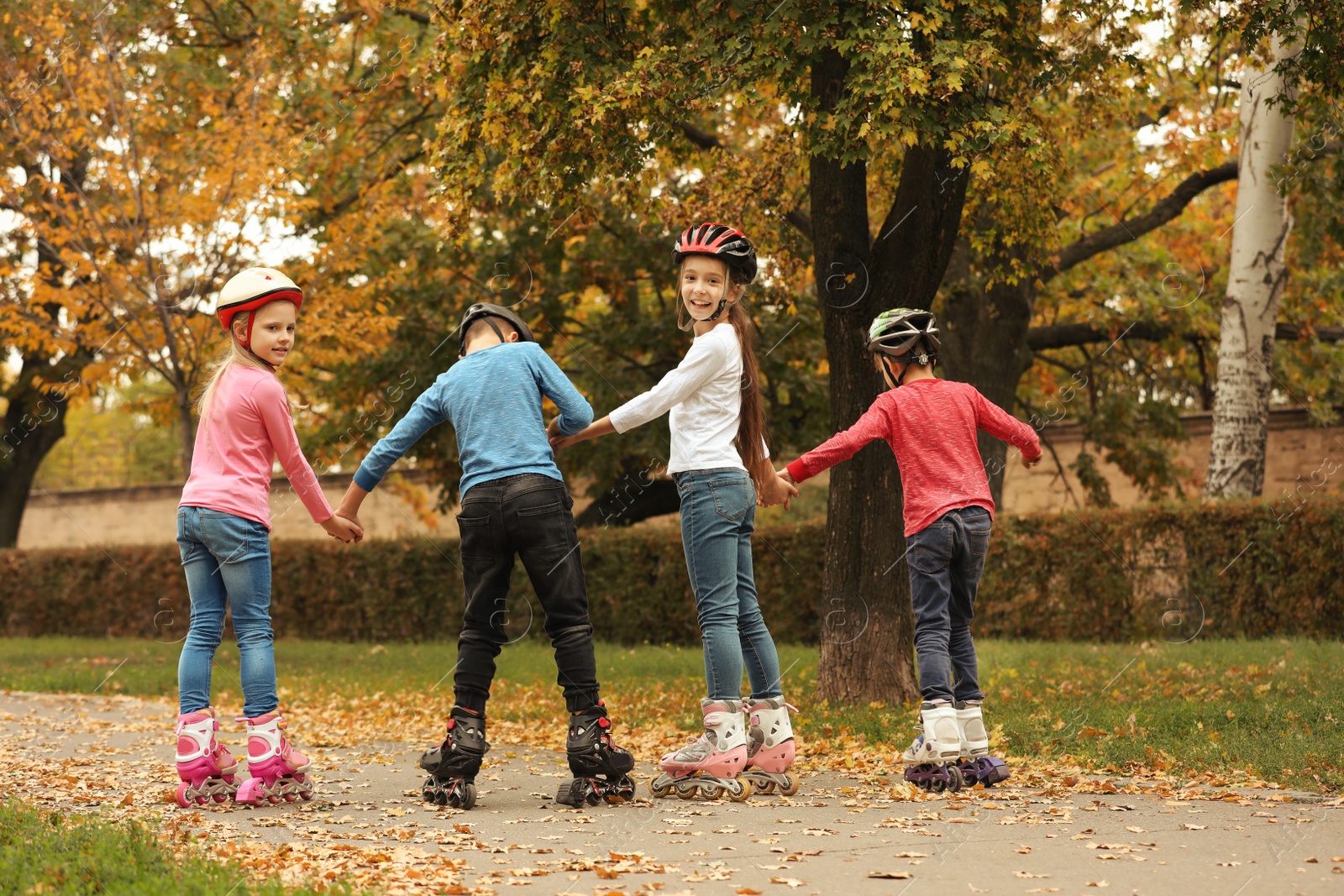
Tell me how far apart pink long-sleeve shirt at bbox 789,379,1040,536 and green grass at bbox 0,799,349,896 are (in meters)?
2.65

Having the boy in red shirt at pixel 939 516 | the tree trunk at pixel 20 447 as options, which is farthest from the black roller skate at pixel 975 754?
the tree trunk at pixel 20 447

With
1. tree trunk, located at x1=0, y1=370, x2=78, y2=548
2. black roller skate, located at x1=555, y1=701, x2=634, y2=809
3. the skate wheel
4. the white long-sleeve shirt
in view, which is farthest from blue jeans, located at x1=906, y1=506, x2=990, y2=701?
tree trunk, located at x1=0, y1=370, x2=78, y2=548

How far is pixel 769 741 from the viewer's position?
4984 millimetres

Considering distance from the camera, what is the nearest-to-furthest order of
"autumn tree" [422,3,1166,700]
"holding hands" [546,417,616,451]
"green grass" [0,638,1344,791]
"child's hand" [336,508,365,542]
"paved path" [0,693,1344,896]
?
1. "paved path" [0,693,1344,896]
2. "holding hands" [546,417,616,451]
3. "child's hand" [336,508,365,542]
4. "green grass" [0,638,1344,791]
5. "autumn tree" [422,3,1166,700]

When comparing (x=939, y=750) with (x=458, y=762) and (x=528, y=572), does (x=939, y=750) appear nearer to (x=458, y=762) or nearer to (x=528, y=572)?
(x=528, y=572)

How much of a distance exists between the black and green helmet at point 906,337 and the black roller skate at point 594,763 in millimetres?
1925

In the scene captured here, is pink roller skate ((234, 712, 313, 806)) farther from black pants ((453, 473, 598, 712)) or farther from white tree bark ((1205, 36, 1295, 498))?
white tree bark ((1205, 36, 1295, 498))

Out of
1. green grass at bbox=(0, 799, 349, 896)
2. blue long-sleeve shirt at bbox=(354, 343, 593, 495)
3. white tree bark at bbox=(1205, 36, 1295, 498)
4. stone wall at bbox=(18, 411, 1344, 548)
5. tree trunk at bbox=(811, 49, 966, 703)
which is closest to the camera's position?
green grass at bbox=(0, 799, 349, 896)

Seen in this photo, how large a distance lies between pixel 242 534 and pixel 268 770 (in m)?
0.92

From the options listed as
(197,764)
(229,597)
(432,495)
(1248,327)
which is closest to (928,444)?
(229,597)

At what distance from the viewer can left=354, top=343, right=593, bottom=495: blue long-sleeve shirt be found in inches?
188

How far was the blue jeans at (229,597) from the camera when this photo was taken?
488cm

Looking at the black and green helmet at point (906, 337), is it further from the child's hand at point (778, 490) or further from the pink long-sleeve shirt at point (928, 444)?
the child's hand at point (778, 490)

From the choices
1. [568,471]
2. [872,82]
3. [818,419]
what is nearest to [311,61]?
[568,471]
